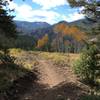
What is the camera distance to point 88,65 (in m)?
21.5

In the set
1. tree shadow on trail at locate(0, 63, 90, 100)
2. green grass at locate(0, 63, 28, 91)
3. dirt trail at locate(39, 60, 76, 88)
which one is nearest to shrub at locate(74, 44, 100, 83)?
dirt trail at locate(39, 60, 76, 88)

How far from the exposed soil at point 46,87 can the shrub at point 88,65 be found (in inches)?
38.2

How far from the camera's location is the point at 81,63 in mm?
21844

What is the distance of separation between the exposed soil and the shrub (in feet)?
3.18

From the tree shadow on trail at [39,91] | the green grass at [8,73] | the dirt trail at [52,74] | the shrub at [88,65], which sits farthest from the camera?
the shrub at [88,65]

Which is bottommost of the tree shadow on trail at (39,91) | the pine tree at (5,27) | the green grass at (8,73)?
the tree shadow on trail at (39,91)

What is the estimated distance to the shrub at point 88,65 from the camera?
2154 centimetres

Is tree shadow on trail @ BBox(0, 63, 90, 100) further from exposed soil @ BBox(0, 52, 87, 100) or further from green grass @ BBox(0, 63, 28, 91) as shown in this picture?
green grass @ BBox(0, 63, 28, 91)

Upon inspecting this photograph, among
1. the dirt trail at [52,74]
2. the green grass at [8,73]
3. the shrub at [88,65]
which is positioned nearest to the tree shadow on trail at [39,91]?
the green grass at [8,73]

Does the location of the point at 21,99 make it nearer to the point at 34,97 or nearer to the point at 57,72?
the point at 34,97

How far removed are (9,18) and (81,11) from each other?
26.0ft

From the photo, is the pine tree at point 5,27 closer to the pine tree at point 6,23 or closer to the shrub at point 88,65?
the pine tree at point 6,23

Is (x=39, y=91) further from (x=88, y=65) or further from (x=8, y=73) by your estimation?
(x=88, y=65)

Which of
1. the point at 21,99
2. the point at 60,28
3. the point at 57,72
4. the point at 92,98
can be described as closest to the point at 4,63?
the point at 57,72
